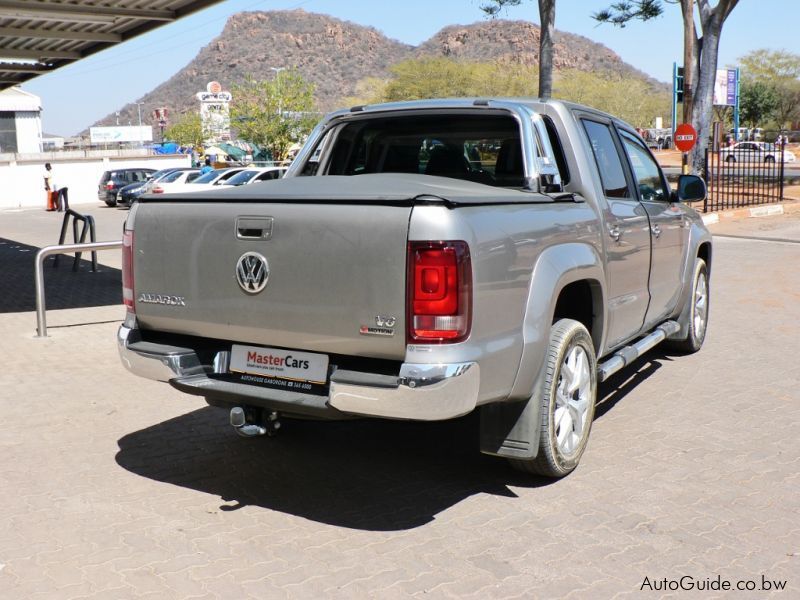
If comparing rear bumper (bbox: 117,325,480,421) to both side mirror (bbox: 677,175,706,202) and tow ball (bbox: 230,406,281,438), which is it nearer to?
tow ball (bbox: 230,406,281,438)

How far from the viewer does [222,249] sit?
4.19 meters

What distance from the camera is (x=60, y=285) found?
13.4 m

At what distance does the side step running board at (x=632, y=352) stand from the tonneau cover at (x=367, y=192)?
1.16 m

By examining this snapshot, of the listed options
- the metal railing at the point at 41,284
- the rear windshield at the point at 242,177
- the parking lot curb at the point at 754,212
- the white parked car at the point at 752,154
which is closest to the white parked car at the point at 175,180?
Result: the rear windshield at the point at 242,177

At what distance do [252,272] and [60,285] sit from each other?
33.7 ft

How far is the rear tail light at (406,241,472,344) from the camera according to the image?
3686 millimetres

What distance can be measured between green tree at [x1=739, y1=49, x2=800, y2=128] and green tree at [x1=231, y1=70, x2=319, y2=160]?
143 ft

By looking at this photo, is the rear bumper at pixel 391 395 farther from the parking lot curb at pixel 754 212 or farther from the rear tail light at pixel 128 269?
the parking lot curb at pixel 754 212

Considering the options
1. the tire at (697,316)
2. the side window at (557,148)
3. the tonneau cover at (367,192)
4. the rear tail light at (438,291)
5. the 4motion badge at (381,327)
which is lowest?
the tire at (697,316)

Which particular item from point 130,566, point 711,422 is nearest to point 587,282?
point 711,422

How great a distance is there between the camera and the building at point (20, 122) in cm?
7338

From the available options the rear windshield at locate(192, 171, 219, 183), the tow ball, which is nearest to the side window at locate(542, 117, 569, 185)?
the tow ball

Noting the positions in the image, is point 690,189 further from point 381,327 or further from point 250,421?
point 250,421

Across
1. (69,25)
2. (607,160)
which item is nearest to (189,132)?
(69,25)
